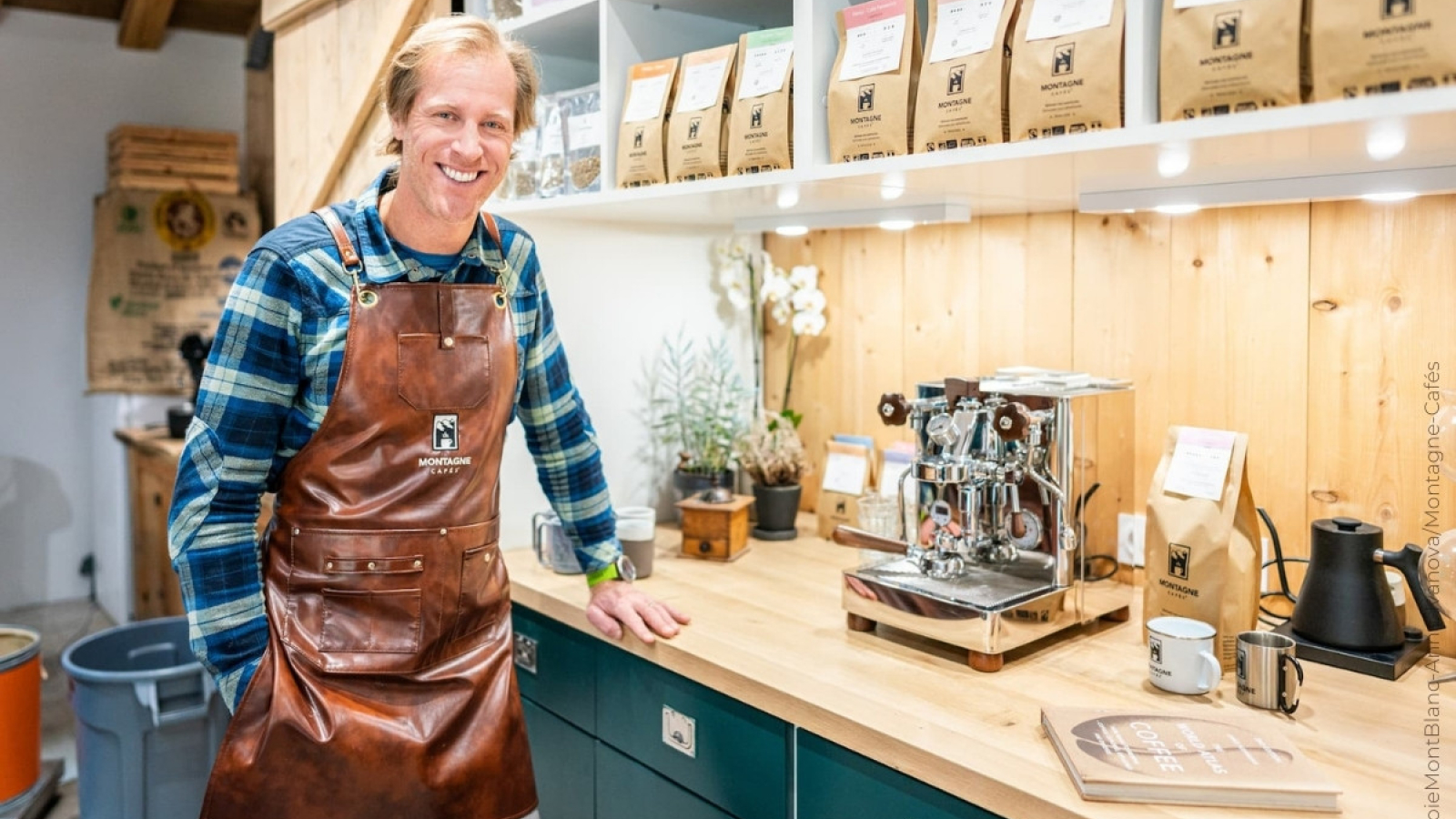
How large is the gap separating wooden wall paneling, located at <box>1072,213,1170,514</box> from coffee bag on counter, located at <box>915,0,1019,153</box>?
2.04 feet

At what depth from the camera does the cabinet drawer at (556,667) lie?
200cm

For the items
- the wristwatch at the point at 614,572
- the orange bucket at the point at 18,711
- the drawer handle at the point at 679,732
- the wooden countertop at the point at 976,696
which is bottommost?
the orange bucket at the point at 18,711

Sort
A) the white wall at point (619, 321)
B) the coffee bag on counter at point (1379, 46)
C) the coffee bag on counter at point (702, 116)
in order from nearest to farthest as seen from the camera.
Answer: the coffee bag on counter at point (1379, 46)
the coffee bag on counter at point (702, 116)
the white wall at point (619, 321)

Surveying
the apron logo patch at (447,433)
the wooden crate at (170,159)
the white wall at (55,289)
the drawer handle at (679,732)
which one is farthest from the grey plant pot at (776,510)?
the wooden crate at (170,159)

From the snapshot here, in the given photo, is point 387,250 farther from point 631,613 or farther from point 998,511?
point 998,511

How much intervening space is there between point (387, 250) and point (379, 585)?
1.54ft

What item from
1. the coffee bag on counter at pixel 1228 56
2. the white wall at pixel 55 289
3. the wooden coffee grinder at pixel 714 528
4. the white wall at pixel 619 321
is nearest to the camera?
the coffee bag on counter at pixel 1228 56

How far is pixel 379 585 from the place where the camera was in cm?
159

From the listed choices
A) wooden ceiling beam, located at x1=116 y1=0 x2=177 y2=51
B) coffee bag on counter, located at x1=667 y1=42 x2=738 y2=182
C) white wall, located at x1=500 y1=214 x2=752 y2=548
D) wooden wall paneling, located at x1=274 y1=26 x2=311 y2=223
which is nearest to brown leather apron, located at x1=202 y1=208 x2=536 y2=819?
coffee bag on counter, located at x1=667 y1=42 x2=738 y2=182

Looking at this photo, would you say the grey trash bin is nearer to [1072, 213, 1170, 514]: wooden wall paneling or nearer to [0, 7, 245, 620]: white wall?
[1072, 213, 1170, 514]: wooden wall paneling

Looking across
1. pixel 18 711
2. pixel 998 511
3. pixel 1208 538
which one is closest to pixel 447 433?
pixel 998 511

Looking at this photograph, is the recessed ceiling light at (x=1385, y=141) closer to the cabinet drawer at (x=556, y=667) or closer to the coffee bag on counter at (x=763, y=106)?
the coffee bag on counter at (x=763, y=106)

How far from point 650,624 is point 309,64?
1.83 meters

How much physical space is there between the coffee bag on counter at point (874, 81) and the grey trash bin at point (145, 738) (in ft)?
5.76
